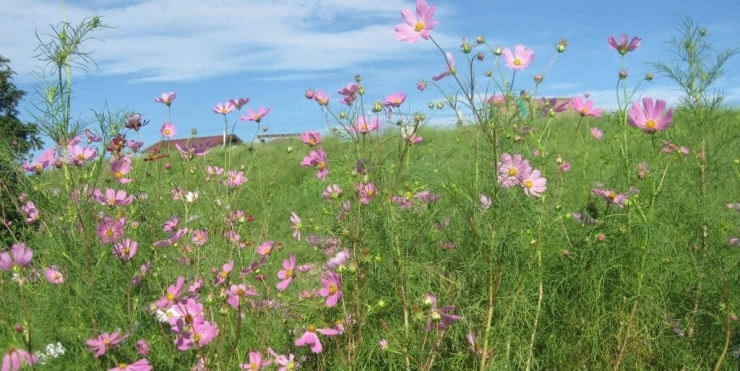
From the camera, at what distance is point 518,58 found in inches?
76.7

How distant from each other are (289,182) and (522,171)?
6.09 meters

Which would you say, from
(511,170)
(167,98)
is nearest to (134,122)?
(167,98)

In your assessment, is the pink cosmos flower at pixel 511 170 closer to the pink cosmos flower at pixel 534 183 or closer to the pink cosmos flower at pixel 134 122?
the pink cosmos flower at pixel 534 183

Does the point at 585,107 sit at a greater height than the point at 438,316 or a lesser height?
greater

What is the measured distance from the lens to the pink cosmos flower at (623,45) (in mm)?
2316

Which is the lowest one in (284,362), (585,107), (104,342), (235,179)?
(284,362)

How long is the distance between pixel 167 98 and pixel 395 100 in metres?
1.10

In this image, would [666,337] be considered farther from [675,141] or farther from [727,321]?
[675,141]

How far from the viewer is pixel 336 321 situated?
2.09 meters

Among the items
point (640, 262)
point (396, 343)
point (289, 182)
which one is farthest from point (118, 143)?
point (289, 182)

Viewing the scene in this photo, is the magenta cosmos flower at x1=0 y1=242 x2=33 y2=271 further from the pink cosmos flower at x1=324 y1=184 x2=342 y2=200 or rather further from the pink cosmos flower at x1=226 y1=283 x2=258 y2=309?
the pink cosmos flower at x1=324 y1=184 x2=342 y2=200

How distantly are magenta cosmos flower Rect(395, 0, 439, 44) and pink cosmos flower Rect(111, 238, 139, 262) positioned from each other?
111cm

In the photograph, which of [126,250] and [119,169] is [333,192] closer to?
[126,250]

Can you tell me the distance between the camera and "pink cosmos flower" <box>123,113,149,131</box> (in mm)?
2633
